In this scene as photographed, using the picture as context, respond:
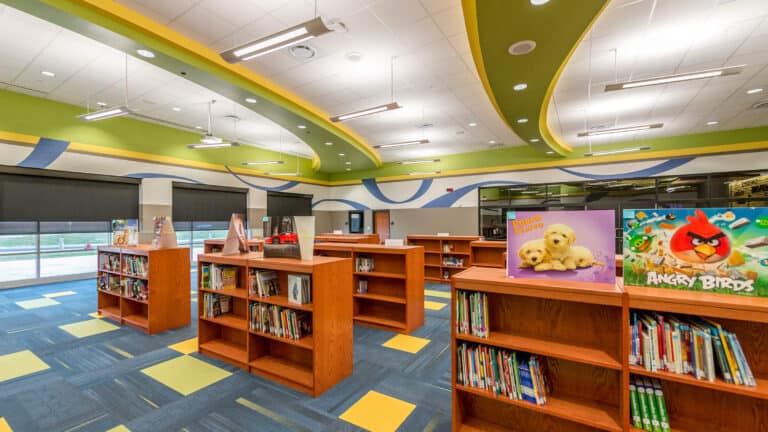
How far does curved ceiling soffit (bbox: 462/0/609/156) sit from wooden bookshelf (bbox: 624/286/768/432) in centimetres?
Result: 258

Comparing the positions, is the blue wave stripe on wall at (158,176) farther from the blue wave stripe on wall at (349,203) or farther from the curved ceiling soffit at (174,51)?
the blue wave stripe on wall at (349,203)

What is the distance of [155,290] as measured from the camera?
4664 millimetres

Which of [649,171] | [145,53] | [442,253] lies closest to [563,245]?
[145,53]

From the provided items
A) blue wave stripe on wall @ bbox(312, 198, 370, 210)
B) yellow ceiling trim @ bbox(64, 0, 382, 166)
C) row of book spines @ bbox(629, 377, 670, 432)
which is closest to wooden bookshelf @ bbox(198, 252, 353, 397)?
row of book spines @ bbox(629, 377, 670, 432)

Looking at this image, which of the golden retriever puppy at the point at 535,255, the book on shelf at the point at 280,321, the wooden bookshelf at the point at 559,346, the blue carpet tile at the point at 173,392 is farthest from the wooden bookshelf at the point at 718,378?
the book on shelf at the point at 280,321

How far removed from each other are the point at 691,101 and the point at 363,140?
7.66m

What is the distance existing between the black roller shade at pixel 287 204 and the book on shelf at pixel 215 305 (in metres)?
8.14

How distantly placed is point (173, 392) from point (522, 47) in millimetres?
5178

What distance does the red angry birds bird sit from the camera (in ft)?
5.22

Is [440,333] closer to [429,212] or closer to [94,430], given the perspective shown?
[94,430]

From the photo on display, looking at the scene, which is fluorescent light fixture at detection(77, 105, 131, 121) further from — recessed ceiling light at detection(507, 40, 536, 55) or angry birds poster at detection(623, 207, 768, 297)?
angry birds poster at detection(623, 207, 768, 297)

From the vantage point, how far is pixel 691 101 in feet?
21.0

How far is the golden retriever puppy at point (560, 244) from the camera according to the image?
192 cm

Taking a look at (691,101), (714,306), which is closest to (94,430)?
→ (714,306)
